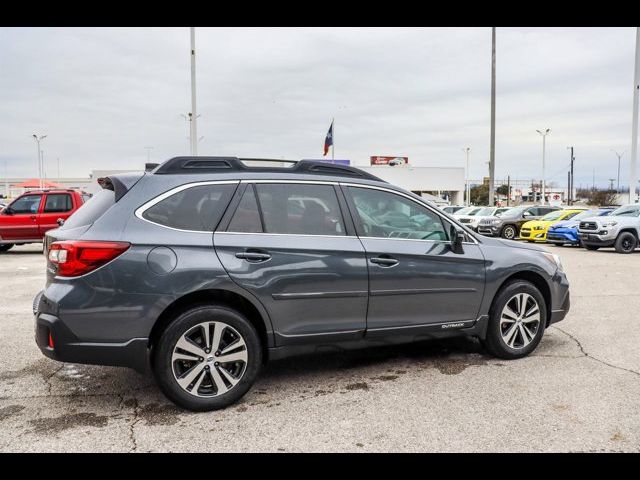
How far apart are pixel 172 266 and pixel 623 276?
1039 cm

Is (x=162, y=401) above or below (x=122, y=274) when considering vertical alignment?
below

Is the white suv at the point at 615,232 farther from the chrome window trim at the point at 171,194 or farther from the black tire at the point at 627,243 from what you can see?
the chrome window trim at the point at 171,194

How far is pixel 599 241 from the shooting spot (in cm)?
1775

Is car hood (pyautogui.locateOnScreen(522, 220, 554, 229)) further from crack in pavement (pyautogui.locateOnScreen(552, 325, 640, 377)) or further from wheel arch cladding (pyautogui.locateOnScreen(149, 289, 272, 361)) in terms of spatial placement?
wheel arch cladding (pyautogui.locateOnScreen(149, 289, 272, 361))

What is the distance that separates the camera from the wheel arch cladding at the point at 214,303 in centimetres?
390

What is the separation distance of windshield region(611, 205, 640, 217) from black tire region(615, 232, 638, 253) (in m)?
0.97

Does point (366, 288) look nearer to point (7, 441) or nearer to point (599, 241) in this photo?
point (7, 441)

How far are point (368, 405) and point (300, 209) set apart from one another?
1540mm

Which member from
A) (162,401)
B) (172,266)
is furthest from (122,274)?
(162,401)

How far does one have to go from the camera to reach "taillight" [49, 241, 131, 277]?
12.2 ft

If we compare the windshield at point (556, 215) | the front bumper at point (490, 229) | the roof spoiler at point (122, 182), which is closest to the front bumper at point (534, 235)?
the windshield at point (556, 215)

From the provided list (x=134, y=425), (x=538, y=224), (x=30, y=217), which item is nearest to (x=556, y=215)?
(x=538, y=224)

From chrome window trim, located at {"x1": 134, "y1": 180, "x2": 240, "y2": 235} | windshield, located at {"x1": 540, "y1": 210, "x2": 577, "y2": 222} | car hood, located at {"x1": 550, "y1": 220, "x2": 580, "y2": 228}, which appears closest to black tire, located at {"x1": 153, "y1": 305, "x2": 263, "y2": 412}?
chrome window trim, located at {"x1": 134, "y1": 180, "x2": 240, "y2": 235}
